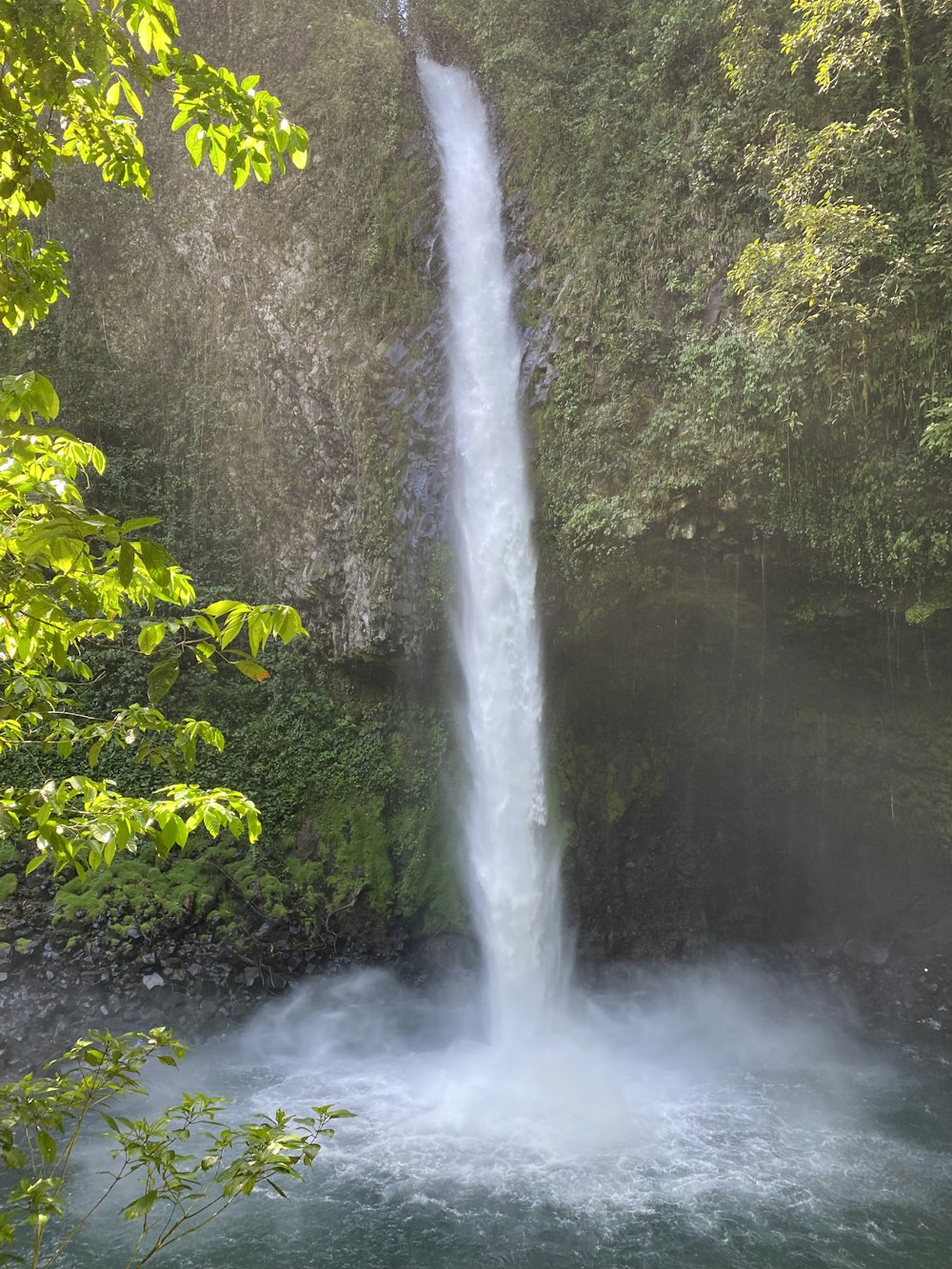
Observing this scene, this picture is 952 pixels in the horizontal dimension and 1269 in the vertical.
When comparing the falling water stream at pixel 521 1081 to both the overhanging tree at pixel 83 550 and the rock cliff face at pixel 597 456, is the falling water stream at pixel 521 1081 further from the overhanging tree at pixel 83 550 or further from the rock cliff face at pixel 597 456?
the overhanging tree at pixel 83 550

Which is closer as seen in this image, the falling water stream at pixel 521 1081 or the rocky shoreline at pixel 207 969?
the falling water stream at pixel 521 1081

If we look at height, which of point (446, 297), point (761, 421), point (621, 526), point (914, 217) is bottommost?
point (621, 526)

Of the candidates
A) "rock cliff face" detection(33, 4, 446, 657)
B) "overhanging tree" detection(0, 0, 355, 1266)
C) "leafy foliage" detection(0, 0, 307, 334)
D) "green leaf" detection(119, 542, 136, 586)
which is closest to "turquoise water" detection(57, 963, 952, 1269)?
"overhanging tree" detection(0, 0, 355, 1266)

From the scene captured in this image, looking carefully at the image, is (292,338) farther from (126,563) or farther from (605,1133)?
(126,563)

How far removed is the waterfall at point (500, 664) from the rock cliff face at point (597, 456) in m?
0.41

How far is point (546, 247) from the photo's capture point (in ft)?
38.2

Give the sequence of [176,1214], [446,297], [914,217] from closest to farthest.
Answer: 1. [176,1214]
2. [914,217]
3. [446,297]

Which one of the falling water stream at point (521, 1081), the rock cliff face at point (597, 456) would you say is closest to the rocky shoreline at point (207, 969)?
the rock cliff face at point (597, 456)

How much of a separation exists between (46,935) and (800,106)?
1332 centimetres

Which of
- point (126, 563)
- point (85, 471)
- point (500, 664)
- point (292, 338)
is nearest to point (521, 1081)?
point (500, 664)

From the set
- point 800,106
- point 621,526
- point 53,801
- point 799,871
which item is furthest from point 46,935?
point 800,106

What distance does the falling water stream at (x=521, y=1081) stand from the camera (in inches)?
245

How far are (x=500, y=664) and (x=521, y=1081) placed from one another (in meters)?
5.11

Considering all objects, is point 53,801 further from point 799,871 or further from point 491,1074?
point 799,871
